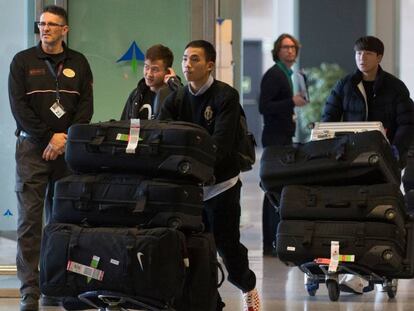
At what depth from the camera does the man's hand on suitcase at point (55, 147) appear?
6109 mm

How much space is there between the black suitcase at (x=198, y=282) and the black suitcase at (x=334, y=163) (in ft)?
3.98

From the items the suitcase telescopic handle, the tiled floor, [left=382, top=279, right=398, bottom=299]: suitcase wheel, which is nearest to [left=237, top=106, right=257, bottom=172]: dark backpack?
the suitcase telescopic handle

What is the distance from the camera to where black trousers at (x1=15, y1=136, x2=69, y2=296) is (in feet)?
20.4

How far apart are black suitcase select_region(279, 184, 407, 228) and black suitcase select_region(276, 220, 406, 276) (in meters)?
0.04

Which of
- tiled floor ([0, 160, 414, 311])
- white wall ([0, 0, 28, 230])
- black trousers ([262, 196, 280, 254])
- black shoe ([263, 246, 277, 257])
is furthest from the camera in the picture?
black shoe ([263, 246, 277, 257])

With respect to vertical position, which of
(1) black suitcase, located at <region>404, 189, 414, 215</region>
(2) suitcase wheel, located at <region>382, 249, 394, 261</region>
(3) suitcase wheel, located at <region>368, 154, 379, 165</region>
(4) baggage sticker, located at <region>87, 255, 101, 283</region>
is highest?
(3) suitcase wheel, located at <region>368, 154, 379, 165</region>

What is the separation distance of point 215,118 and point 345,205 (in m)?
1.01

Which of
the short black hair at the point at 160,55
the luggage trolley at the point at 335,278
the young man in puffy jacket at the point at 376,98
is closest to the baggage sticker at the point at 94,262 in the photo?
the short black hair at the point at 160,55

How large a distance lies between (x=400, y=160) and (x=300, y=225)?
1.09 meters

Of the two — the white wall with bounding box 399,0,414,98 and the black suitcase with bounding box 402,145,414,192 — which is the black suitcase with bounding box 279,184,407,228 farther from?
the white wall with bounding box 399,0,414,98

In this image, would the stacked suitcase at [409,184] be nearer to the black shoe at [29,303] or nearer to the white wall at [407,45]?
the black shoe at [29,303]

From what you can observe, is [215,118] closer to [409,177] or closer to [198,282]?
[198,282]

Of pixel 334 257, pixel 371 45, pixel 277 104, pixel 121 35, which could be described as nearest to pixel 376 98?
pixel 371 45

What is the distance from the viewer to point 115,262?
15.6 feet
